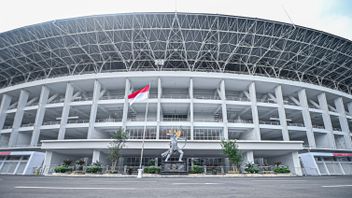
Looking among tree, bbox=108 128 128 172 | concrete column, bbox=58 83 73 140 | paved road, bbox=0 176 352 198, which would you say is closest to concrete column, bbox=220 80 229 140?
tree, bbox=108 128 128 172

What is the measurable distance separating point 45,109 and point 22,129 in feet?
17.1

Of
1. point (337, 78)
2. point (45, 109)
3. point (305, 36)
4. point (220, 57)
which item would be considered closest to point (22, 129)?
→ point (45, 109)

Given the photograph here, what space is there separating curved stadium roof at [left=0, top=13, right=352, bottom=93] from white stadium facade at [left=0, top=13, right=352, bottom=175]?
0.66 feet

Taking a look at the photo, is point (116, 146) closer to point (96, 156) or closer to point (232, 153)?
point (96, 156)

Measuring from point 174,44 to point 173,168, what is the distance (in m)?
23.7

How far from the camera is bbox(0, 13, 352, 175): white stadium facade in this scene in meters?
30.0

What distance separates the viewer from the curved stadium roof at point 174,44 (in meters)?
31.9

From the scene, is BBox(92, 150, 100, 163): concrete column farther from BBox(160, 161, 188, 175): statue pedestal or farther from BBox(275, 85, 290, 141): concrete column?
BBox(275, 85, 290, 141): concrete column

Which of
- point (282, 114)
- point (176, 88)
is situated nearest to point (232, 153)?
point (282, 114)

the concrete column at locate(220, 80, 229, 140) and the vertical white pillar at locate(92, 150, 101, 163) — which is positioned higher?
the concrete column at locate(220, 80, 229, 140)

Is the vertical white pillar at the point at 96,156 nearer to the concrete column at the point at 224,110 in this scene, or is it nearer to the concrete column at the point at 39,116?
the concrete column at the point at 39,116

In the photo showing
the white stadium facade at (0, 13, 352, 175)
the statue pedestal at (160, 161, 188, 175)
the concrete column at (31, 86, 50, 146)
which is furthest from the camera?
the concrete column at (31, 86, 50, 146)

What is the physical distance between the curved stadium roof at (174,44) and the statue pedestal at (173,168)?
64.3 feet

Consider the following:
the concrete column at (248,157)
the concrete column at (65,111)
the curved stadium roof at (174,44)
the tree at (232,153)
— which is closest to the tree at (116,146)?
the concrete column at (65,111)
